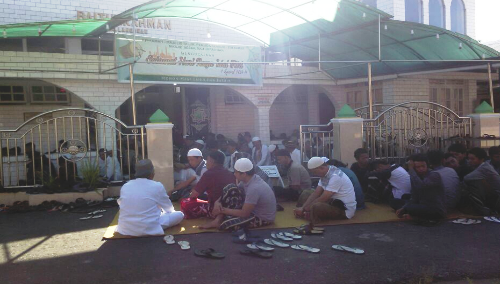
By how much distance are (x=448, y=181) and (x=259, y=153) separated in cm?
470

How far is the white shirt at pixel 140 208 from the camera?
227 inches

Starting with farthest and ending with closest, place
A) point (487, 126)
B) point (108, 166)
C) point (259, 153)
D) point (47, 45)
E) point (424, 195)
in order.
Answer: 1. point (47, 45)
2. point (259, 153)
3. point (487, 126)
4. point (108, 166)
5. point (424, 195)

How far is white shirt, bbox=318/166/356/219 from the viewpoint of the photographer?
6.38 m

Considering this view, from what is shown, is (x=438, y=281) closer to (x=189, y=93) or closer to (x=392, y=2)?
(x=189, y=93)

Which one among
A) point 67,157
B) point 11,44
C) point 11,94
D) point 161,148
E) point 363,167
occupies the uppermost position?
point 11,44

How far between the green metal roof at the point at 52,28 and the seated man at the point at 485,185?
8141 millimetres

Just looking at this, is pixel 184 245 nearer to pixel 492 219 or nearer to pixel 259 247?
pixel 259 247

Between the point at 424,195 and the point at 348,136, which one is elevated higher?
the point at 348,136

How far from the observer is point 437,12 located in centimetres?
1903

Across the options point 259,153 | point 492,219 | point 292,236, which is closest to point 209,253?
point 292,236

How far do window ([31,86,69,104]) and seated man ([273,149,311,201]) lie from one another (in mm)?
7305

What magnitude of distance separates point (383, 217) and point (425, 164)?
41.8 inches

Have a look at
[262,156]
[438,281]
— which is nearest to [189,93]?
Result: [262,156]

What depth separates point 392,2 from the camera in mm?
17203
